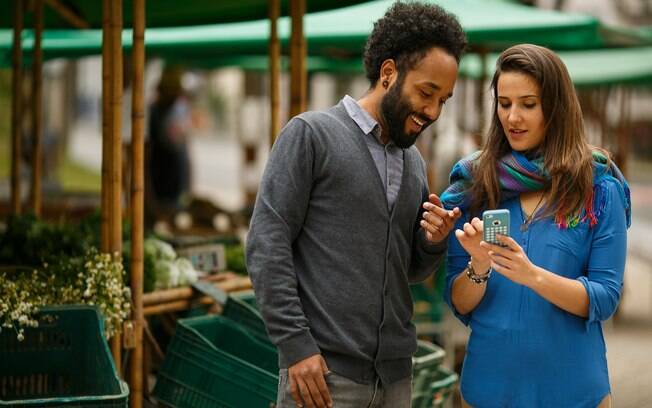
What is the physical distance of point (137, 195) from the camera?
4383 millimetres

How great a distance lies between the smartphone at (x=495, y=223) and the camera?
2678mm

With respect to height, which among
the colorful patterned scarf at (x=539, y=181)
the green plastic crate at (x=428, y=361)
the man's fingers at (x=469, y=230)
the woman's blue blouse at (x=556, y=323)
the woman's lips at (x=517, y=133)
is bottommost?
the green plastic crate at (x=428, y=361)

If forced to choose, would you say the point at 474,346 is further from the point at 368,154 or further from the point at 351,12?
the point at 351,12

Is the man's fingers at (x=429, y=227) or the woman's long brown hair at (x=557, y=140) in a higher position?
the woman's long brown hair at (x=557, y=140)

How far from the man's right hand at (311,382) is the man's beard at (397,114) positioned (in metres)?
0.64

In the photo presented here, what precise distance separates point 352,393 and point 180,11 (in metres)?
3.52

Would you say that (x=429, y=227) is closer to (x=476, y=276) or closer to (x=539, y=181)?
(x=476, y=276)

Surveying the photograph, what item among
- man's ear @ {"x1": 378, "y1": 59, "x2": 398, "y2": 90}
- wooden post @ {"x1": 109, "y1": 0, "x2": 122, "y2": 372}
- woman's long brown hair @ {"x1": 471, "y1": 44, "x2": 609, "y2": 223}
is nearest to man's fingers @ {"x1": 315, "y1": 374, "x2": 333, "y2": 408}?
woman's long brown hair @ {"x1": 471, "y1": 44, "x2": 609, "y2": 223}

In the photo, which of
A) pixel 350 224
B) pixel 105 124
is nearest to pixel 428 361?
pixel 105 124

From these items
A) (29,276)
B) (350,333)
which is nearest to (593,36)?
(29,276)

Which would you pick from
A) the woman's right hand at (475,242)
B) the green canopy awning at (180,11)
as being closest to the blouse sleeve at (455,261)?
the woman's right hand at (475,242)

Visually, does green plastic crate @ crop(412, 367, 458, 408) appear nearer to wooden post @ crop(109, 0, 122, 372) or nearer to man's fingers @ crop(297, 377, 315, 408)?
wooden post @ crop(109, 0, 122, 372)

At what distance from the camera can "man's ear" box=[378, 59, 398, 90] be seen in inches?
117

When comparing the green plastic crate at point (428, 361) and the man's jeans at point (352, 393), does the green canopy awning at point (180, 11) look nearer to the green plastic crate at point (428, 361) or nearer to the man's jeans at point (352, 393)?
the green plastic crate at point (428, 361)
